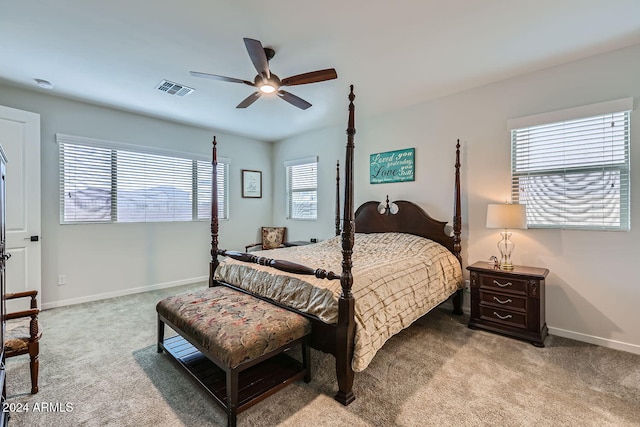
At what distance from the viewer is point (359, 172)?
4.54 m

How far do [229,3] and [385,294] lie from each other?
2.36m

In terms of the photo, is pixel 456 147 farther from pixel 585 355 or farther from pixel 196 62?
pixel 196 62

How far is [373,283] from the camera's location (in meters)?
2.20

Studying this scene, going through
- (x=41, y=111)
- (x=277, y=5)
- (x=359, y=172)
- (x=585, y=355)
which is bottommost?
(x=585, y=355)

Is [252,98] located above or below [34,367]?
above

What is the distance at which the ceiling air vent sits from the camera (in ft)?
10.7

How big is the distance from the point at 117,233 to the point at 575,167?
5.56 m

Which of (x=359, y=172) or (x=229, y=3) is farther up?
(x=229, y=3)

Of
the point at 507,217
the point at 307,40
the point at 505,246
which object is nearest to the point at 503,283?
the point at 505,246

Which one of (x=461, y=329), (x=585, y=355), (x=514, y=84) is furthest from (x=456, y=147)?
(x=585, y=355)

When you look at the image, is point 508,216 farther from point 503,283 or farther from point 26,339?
point 26,339

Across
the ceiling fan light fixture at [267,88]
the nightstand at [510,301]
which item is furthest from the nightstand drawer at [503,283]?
the ceiling fan light fixture at [267,88]

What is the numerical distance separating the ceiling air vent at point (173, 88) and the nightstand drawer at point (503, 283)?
386 cm

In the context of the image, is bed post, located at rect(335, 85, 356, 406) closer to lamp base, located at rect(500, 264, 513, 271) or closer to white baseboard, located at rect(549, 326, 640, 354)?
lamp base, located at rect(500, 264, 513, 271)
